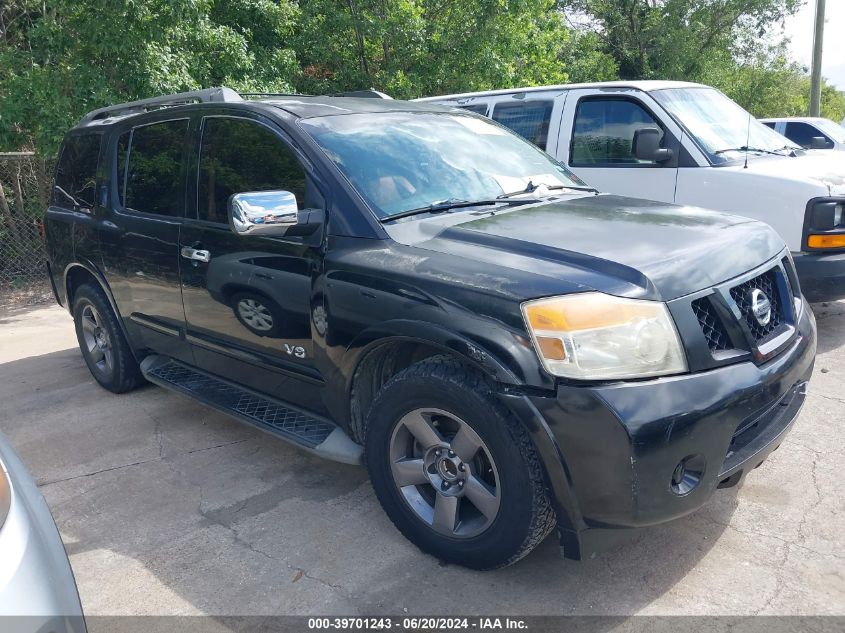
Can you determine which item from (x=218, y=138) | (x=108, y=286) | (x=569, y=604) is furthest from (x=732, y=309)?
(x=108, y=286)

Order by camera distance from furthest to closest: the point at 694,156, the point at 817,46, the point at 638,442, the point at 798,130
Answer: the point at 817,46 → the point at 798,130 → the point at 694,156 → the point at 638,442

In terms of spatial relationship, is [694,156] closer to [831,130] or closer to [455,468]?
[455,468]

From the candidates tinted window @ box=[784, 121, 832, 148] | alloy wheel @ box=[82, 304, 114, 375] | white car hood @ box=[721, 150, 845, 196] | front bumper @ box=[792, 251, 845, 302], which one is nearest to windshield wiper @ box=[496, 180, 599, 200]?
front bumper @ box=[792, 251, 845, 302]

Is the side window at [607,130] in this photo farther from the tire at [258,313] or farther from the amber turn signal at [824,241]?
the tire at [258,313]

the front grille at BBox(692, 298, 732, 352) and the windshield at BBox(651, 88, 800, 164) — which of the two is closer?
the front grille at BBox(692, 298, 732, 352)

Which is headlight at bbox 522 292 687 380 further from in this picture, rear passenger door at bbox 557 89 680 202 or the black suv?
rear passenger door at bbox 557 89 680 202

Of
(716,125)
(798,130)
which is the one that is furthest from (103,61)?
(798,130)

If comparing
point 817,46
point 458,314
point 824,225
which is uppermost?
point 817,46

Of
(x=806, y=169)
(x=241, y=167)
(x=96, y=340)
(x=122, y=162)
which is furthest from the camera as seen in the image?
(x=806, y=169)

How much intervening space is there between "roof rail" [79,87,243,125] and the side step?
1.50 meters

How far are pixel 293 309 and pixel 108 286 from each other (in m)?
2.01

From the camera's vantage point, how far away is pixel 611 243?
2889 mm

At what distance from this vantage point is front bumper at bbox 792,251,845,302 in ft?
16.8

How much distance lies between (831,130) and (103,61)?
40.4ft
